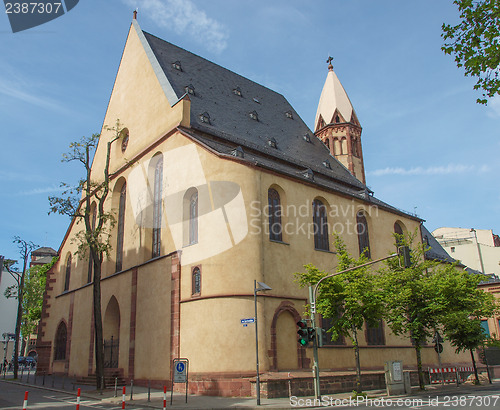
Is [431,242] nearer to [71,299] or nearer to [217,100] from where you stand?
[217,100]

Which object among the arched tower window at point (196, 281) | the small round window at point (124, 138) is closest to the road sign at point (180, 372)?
the arched tower window at point (196, 281)

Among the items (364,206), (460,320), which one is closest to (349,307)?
(460,320)

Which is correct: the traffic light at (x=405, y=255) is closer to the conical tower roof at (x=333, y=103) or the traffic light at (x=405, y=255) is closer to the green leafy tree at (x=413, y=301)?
the green leafy tree at (x=413, y=301)

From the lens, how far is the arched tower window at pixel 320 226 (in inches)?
1016

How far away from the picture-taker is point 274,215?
23266 mm

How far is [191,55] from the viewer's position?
35375 millimetres

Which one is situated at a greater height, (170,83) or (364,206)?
(170,83)

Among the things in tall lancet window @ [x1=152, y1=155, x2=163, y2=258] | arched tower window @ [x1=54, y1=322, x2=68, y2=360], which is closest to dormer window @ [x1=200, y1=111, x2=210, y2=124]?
tall lancet window @ [x1=152, y1=155, x2=163, y2=258]

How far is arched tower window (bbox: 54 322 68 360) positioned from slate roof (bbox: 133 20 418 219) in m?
18.4

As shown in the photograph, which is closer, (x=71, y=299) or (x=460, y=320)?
(x=460, y=320)

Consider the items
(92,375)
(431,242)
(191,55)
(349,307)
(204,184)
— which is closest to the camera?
(349,307)

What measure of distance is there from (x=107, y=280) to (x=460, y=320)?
1961cm

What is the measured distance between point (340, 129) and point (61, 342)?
1113 inches

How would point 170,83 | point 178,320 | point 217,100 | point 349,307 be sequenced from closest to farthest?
point 349,307
point 178,320
point 170,83
point 217,100
